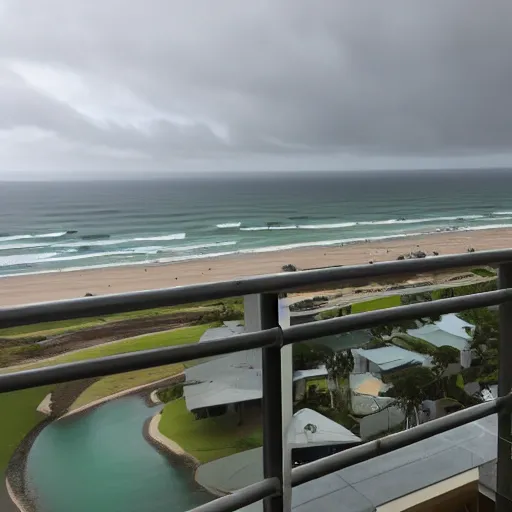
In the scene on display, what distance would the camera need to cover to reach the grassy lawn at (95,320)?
74 cm

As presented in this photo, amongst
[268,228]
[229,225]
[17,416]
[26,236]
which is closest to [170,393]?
[17,416]

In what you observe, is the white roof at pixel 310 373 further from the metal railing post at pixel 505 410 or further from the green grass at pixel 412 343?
the metal railing post at pixel 505 410

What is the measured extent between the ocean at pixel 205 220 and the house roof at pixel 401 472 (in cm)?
2389

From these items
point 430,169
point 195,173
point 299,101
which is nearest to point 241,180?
point 195,173

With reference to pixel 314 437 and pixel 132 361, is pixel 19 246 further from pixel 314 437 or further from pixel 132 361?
pixel 132 361

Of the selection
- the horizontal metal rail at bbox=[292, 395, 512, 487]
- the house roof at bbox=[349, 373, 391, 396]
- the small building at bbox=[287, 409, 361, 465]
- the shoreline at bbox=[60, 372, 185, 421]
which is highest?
the shoreline at bbox=[60, 372, 185, 421]

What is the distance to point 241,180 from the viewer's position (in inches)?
2908

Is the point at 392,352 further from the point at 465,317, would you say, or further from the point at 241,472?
the point at 241,472

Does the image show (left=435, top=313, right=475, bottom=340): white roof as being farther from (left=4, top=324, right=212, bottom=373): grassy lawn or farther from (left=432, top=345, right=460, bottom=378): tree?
(left=4, top=324, right=212, bottom=373): grassy lawn

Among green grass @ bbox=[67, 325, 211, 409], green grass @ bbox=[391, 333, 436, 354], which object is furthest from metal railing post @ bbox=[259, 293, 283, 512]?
green grass @ bbox=[391, 333, 436, 354]

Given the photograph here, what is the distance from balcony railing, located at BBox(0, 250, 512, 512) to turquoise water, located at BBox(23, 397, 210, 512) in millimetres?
82

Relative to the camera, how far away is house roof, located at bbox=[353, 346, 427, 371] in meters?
1.11

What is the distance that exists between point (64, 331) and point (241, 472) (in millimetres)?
420

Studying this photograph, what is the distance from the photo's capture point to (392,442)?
1.12m
